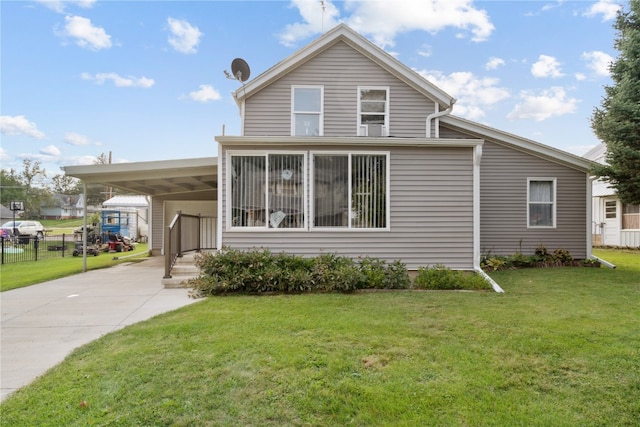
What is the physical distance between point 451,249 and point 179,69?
44.2ft

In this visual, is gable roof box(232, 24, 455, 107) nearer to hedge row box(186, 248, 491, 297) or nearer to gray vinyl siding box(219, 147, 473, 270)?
gray vinyl siding box(219, 147, 473, 270)

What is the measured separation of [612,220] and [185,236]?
65.6 feet

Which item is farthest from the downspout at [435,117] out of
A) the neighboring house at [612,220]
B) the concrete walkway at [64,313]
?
the neighboring house at [612,220]

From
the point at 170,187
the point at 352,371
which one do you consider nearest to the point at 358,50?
the point at 170,187

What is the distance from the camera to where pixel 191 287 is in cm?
696

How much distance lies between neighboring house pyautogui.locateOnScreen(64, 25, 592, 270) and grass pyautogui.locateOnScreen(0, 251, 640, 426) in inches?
98.9

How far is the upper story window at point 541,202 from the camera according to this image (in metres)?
10.1

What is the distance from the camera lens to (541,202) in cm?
1019

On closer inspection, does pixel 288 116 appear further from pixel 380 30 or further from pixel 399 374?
pixel 399 374

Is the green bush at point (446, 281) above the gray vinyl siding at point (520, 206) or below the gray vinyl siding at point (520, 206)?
below

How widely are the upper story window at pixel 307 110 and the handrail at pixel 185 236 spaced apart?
4093 mm

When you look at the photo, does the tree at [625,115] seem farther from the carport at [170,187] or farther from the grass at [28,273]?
the grass at [28,273]

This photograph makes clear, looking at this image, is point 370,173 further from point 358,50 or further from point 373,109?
point 358,50

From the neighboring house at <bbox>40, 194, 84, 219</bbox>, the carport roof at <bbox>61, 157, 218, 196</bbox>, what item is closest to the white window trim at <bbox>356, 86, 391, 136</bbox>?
the carport roof at <bbox>61, 157, 218, 196</bbox>
